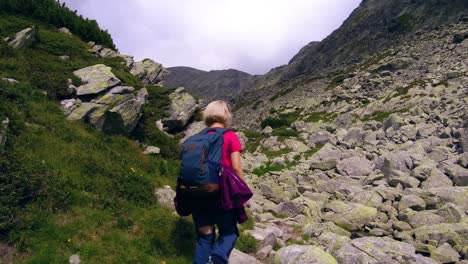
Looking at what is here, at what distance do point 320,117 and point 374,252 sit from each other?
38.7 metres

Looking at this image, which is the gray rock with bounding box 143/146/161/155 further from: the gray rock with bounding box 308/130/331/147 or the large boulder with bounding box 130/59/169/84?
the gray rock with bounding box 308/130/331/147

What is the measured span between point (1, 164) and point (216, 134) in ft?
21.3

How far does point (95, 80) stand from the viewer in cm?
1820

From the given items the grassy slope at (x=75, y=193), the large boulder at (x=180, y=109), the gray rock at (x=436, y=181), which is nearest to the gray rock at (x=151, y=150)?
the grassy slope at (x=75, y=193)

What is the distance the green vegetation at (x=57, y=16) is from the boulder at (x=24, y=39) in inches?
263

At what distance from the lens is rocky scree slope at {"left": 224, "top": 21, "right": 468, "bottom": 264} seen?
431 inches

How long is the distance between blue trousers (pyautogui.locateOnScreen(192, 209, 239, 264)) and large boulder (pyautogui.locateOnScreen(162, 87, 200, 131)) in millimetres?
14313

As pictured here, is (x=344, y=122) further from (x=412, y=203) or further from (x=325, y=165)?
(x=412, y=203)

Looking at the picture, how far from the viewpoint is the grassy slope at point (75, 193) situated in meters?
8.54

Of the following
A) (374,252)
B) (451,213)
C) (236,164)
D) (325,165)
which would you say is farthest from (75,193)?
(325,165)

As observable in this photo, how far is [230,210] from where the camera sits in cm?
628

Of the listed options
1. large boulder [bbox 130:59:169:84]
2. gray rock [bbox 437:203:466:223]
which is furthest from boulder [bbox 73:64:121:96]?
gray rock [bbox 437:203:466:223]

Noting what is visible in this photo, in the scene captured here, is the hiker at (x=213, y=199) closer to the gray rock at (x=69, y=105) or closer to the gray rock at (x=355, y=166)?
the gray rock at (x=69, y=105)

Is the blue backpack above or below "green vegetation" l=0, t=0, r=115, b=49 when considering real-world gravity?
below
